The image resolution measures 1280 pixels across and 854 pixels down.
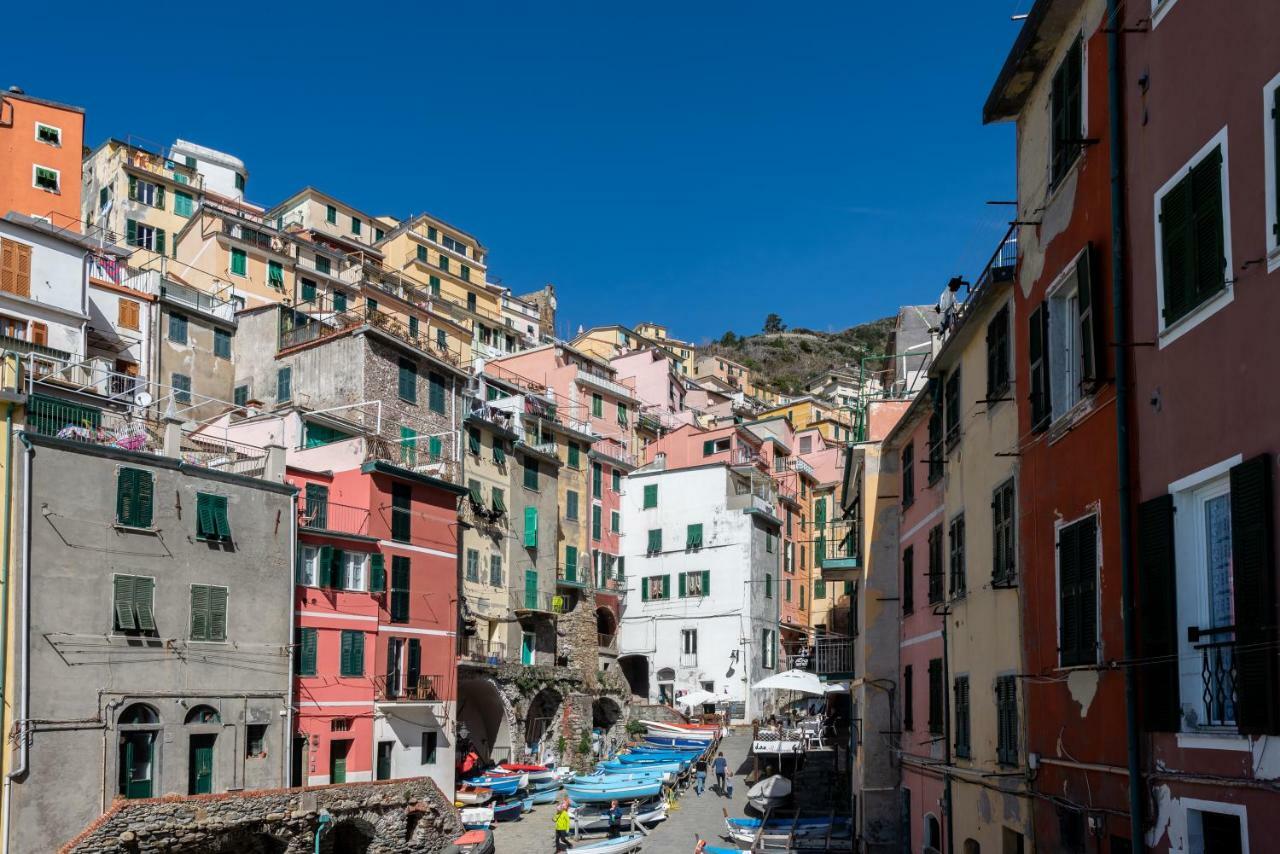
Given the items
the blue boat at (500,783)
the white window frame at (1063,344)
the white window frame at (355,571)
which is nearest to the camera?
the white window frame at (1063,344)

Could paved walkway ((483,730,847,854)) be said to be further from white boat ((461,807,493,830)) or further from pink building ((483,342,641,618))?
pink building ((483,342,641,618))

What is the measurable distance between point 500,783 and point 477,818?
467 centimetres

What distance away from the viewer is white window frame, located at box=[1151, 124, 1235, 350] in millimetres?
11156

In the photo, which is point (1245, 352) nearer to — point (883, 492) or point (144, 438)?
point (883, 492)

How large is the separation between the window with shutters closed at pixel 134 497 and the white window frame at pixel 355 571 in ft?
28.5

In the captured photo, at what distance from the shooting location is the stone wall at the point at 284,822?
109ft

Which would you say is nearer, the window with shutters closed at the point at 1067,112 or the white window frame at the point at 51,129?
the window with shutters closed at the point at 1067,112

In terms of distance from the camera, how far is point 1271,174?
10.4 meters

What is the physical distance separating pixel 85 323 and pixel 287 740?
69.9ft

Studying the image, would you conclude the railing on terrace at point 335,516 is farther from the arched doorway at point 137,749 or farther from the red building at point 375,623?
the arched doorway at point 137,749

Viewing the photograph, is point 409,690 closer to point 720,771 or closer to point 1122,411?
point 720,771

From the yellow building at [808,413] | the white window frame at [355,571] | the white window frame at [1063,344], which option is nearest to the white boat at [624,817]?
the white window frame at [355,571]

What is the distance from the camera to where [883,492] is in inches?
1321

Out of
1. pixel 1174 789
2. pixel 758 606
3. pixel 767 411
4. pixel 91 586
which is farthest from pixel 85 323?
pixel 767 411
